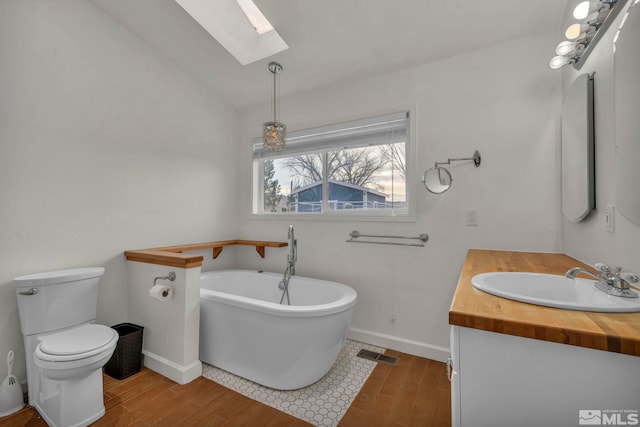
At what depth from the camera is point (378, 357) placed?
88.1 inches

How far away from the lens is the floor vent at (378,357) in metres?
2.16

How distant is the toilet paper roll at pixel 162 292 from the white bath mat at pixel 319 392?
636 mm

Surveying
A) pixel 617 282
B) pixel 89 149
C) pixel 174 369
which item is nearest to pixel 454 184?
pixel 617 282

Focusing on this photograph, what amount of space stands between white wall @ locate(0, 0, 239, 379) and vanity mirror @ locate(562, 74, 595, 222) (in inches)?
119

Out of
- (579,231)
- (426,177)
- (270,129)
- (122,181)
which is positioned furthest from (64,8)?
(579,231)

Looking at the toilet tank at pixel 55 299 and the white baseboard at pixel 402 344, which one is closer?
the toilet tank at pixel 55 299

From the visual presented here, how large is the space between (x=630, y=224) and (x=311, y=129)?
7.71 feet

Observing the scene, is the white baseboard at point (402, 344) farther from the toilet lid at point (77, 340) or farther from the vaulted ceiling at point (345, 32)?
the vaulted ceiling at point (345, 32)

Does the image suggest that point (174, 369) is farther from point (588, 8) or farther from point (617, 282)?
point (588, 8)

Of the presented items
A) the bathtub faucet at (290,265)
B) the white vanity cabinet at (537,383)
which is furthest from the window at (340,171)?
the white vanity cabinet at (537,383)

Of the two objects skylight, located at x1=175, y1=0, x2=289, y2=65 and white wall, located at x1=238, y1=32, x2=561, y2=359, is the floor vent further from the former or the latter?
skylight, located at x1=175, y1=0, x2=289, y2=65

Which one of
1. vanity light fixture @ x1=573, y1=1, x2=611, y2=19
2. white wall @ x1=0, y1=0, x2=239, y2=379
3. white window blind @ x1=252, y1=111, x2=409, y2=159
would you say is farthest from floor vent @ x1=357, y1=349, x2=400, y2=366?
vanity light fixture @ x1=573, y1=1, x2=611, y2=19

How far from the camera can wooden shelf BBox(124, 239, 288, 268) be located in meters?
1.93

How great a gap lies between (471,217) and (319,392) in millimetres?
1643
